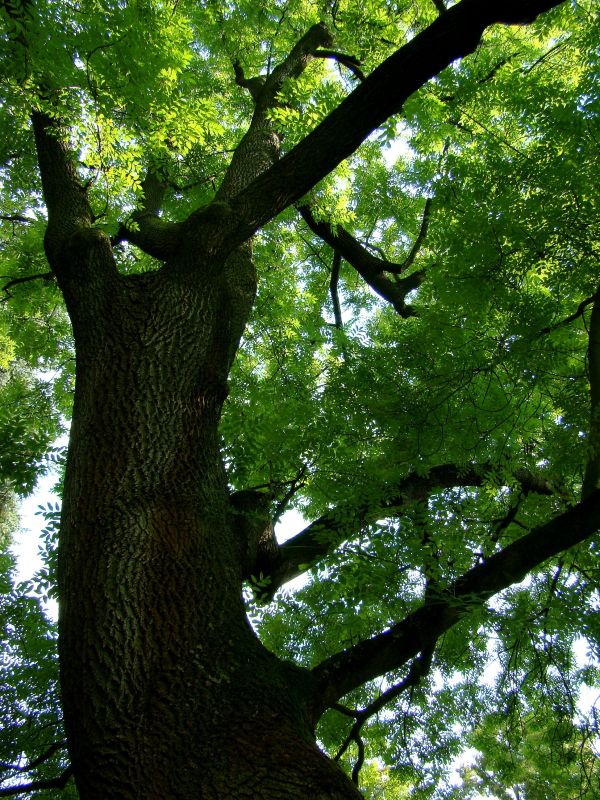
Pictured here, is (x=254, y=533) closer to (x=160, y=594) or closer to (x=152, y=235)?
(x=160, y=594)

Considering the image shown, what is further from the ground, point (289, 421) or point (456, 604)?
point (289, 421)

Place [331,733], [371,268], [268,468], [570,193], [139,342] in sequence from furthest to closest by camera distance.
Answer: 1. [371,268]
2. [331,733]
3. [268,468]
4. [570,193]
5. [139,342]

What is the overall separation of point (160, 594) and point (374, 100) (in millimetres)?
2958

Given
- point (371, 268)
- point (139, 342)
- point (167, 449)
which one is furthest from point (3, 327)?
point (167, 449)

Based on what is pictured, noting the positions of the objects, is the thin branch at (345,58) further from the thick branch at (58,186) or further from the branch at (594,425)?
the branch at (594,425)

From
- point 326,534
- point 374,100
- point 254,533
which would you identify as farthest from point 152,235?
point 326,534

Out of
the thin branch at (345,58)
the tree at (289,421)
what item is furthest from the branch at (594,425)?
the thin branch at (345,58)

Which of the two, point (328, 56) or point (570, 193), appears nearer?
point (570, 193)

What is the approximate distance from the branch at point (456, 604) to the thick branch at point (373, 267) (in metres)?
4.46

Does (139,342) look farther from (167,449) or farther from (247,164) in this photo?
(247,164)

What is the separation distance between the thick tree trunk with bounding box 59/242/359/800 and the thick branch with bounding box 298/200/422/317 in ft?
13.3

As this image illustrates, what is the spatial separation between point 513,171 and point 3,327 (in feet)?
26.9

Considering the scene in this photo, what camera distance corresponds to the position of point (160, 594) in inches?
85.7

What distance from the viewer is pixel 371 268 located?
701cm
